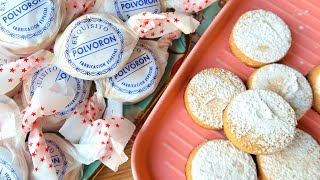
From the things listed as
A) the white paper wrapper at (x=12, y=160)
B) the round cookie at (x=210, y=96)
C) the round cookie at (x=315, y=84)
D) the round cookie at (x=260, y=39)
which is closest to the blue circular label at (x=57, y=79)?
the white paper wrapper at (x=12, y=160)


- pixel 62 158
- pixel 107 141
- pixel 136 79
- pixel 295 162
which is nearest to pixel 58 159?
pixel 62 158

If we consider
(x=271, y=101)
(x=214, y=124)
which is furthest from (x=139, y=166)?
(x=271, y=101)

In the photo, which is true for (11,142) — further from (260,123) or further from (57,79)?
(260,123)

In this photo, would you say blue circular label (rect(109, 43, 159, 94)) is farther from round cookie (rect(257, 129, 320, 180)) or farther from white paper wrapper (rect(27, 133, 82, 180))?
round cookie (rect(257, 129, 320, 180))

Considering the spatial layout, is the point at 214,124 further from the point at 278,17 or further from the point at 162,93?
the point at 278,17

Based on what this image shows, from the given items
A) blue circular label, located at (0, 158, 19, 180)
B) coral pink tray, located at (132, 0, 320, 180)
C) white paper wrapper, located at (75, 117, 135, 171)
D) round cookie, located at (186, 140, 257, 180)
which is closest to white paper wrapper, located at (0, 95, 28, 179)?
blue circular label, located at (0, 158, 19, 180)
